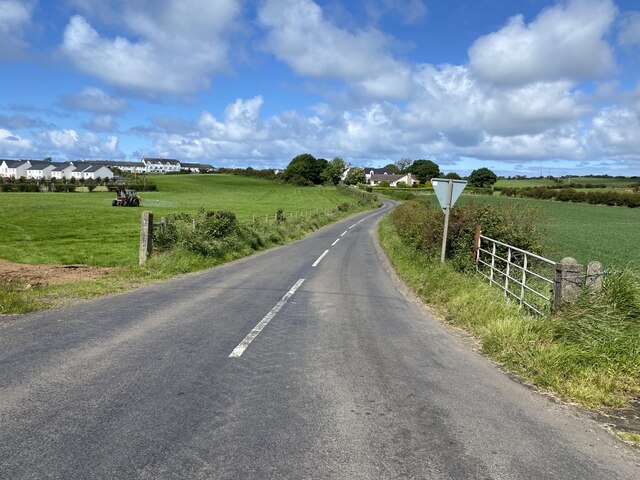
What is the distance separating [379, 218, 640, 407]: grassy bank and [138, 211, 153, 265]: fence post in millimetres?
10203

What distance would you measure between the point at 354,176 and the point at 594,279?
545ft

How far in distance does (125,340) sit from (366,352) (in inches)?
135

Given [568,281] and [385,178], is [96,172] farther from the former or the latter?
[568,281]

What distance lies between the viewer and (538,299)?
9516 mm

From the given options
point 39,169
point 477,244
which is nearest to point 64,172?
point 39,169

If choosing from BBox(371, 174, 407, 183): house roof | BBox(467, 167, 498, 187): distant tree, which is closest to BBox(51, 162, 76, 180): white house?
BBox(371, 174, 407, 183): house roof

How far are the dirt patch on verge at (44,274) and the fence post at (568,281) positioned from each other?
10996 millimetres

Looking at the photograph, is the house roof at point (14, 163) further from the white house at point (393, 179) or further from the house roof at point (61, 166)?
the white house at point (393, 179)

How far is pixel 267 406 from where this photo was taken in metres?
4.49

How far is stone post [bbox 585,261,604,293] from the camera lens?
6.91 m

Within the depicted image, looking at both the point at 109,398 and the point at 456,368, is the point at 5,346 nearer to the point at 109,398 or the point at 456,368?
the point at 109,398

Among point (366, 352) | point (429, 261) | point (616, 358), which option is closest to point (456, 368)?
point (366, 352)

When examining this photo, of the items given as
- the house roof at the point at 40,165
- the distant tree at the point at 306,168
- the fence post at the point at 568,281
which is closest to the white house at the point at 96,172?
the house roof at the point at 40,165

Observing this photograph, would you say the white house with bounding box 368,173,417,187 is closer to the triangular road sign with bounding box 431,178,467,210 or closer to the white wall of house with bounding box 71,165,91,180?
the white wall of house with bounding box 71,165,91,180
